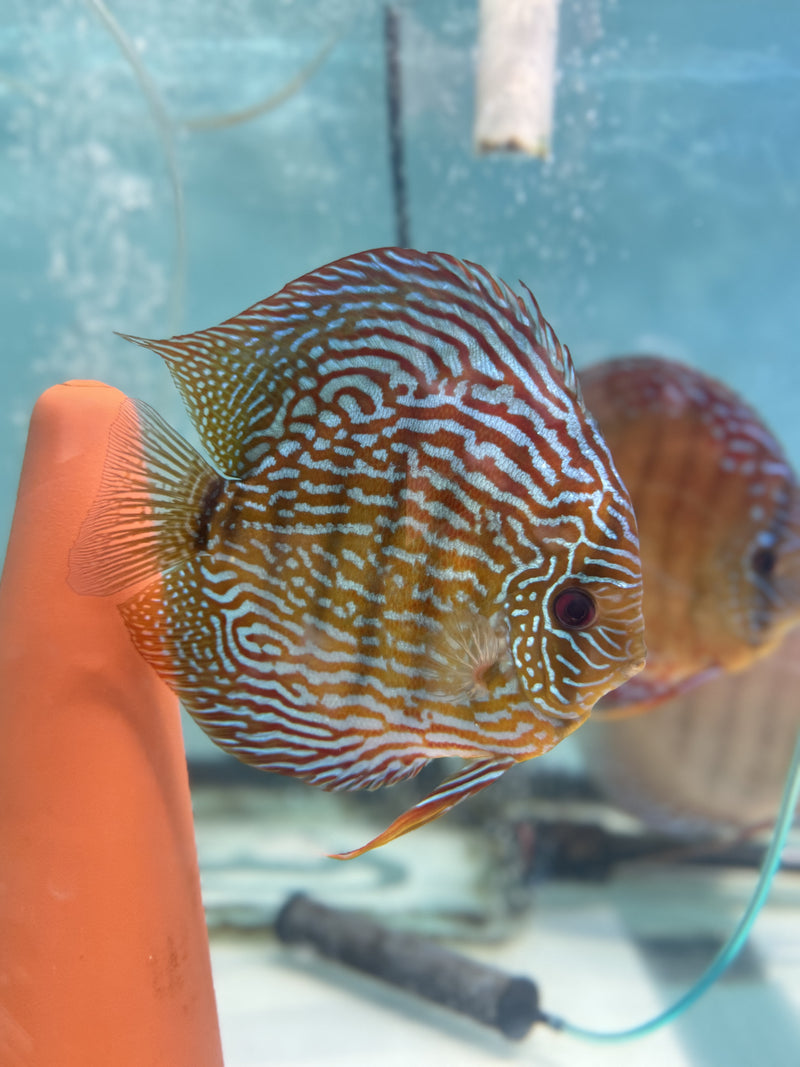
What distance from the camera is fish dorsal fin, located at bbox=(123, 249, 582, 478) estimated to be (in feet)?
1.49

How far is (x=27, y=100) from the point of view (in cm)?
262

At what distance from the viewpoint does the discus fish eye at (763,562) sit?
986 millimetres

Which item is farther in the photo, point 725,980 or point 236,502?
point 725,980

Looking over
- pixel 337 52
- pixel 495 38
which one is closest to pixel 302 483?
pixel 495 38

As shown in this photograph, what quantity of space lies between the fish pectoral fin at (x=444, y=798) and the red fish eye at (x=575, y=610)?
3.4 inches

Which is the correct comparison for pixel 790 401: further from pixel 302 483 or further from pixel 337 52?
pixel 302 483

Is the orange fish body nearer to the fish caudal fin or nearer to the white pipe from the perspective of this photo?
the white pipe

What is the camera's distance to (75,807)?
0.58 m

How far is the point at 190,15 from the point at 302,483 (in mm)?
2587

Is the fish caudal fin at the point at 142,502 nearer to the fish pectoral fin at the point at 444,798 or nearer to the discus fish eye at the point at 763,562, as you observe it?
the fish pectoral fin at the point at 444,798

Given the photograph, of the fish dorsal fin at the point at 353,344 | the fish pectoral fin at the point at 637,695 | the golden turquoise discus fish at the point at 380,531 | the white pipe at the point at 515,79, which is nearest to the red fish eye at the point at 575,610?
the golden turquoise discus fish at the point at 380,531

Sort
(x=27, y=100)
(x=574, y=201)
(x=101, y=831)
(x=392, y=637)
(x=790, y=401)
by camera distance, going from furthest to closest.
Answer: (x=27, y=100) → (x=790, y=401) → (x=574, y=201) → (x=101, y=831) → (x=392, y=637)

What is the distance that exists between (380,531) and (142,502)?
145 mm

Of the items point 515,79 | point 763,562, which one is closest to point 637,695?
point 763,562
